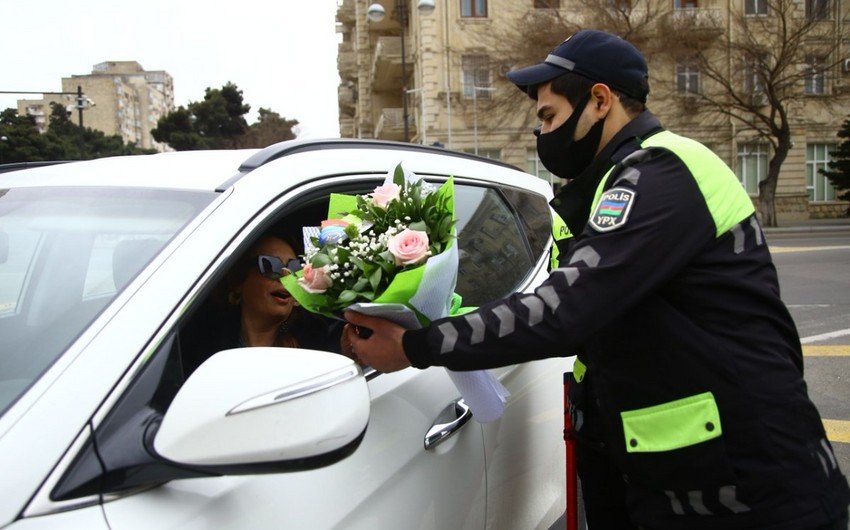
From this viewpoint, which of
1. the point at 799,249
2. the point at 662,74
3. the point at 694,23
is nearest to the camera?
the point at 799,249

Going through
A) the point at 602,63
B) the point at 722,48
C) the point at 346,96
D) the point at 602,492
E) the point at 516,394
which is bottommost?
the point at 602,492

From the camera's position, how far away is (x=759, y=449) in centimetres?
156

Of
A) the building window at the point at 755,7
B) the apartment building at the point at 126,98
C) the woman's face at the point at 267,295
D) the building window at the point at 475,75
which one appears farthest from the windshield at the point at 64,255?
the apartment building at the point at 126,98

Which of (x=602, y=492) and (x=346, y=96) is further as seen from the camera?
(x=346, y=96)

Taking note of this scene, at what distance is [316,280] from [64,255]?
23.7 inches

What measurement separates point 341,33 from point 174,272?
228 feet

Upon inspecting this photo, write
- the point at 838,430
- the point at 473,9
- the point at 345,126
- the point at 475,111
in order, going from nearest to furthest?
the point at 838,430 → the point at 475,111 → the point at 473,9 → the point at 345,126

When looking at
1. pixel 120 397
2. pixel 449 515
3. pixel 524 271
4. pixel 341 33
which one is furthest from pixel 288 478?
pixel 341 33

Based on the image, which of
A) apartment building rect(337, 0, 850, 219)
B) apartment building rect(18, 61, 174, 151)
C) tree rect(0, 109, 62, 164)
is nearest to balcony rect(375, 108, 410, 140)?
apartment building rect(337, 0, 850, 219)

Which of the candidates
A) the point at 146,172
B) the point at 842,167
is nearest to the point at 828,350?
the point at 146,172

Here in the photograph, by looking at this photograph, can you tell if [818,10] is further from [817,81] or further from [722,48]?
[817,81]

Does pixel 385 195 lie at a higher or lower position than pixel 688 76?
lower

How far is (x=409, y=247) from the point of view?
62.5 inches

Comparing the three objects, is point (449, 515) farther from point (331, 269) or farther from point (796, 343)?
point (796, 343)
